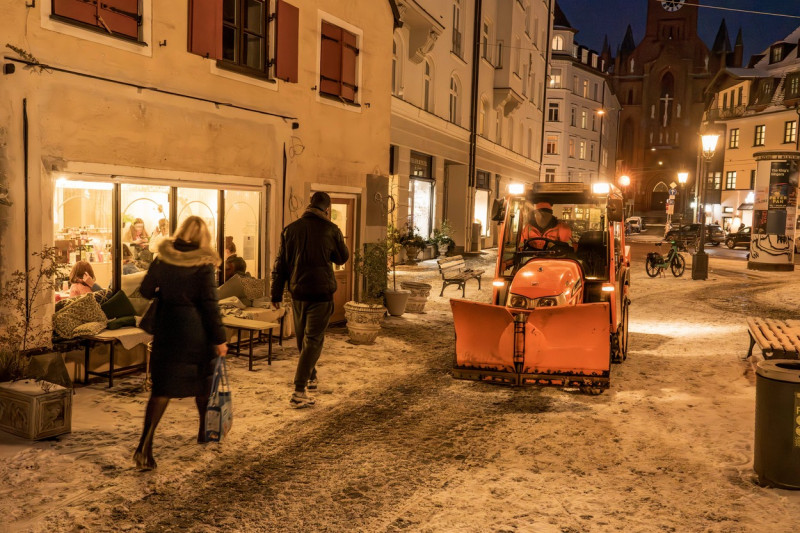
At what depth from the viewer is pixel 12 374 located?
6.27 m

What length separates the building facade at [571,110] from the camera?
188 ft

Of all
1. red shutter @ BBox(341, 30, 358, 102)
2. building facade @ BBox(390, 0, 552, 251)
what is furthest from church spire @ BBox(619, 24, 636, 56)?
red shutter @ BBox(341, 30, 358, 102)

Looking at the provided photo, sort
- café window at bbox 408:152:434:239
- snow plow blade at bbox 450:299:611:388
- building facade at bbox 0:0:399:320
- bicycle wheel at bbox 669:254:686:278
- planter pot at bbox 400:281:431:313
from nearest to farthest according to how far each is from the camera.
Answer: building facade at bbox 0:0:399:320, snow plow blade at bbox 450:299:611:388, planter pot at bbox 400:281:431:313, bicycle wheel at bbox 669:254:686:278, café window at bbox 408:152:434:239

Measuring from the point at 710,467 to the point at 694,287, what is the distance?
52.5 feet

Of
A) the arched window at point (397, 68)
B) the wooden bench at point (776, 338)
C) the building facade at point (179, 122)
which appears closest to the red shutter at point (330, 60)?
the building facade at point (179, 122)

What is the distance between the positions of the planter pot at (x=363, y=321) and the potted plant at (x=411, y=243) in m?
12.8

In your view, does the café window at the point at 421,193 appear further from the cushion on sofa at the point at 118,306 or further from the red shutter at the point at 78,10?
the red shutter at the point at 78,10

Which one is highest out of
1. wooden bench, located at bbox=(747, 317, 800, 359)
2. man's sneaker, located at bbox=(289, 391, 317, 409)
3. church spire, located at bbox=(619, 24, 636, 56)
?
church spire, located at bbox=(619, 24, 636, 56)

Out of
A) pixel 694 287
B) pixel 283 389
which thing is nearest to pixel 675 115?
pixel 694 287

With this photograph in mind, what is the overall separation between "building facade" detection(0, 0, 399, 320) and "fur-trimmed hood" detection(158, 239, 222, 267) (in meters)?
2.64

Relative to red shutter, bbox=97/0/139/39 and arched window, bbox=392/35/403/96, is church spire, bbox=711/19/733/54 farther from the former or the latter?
red shutter, bbox=97/0/139/39

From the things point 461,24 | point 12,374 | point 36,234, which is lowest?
point 12,374

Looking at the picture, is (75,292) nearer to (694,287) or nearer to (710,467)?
(710,467)

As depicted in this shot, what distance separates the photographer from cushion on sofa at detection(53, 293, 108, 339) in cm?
747
